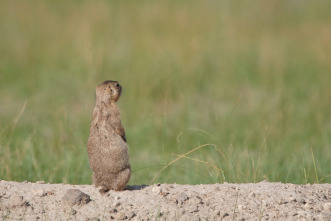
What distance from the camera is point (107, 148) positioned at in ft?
16.8

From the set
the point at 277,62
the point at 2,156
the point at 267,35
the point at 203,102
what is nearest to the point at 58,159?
the point at 2,156

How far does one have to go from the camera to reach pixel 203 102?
411 inches

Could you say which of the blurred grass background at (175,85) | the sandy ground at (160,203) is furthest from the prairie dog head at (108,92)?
the blurred grass background at (175,85)

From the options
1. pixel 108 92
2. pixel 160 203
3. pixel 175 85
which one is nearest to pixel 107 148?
pixel 108 92

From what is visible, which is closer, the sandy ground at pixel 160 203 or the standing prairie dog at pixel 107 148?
the sandy ground at pixel 160 203

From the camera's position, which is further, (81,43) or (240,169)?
(81,43)

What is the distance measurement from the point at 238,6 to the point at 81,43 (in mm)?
4174

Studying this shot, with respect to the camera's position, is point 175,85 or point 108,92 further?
point 175,85

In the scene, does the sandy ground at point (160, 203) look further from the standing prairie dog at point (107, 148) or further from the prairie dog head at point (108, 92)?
the prairie dog head at point (108, 92)

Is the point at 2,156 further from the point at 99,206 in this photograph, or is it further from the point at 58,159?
the point at 99,206

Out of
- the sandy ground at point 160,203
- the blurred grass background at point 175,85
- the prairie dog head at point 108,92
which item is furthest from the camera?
the blurred grass background at point 175,85

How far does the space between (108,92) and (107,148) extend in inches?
16.4

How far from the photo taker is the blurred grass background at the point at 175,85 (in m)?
7.08

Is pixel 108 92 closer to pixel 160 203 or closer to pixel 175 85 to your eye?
pixel 160 203
